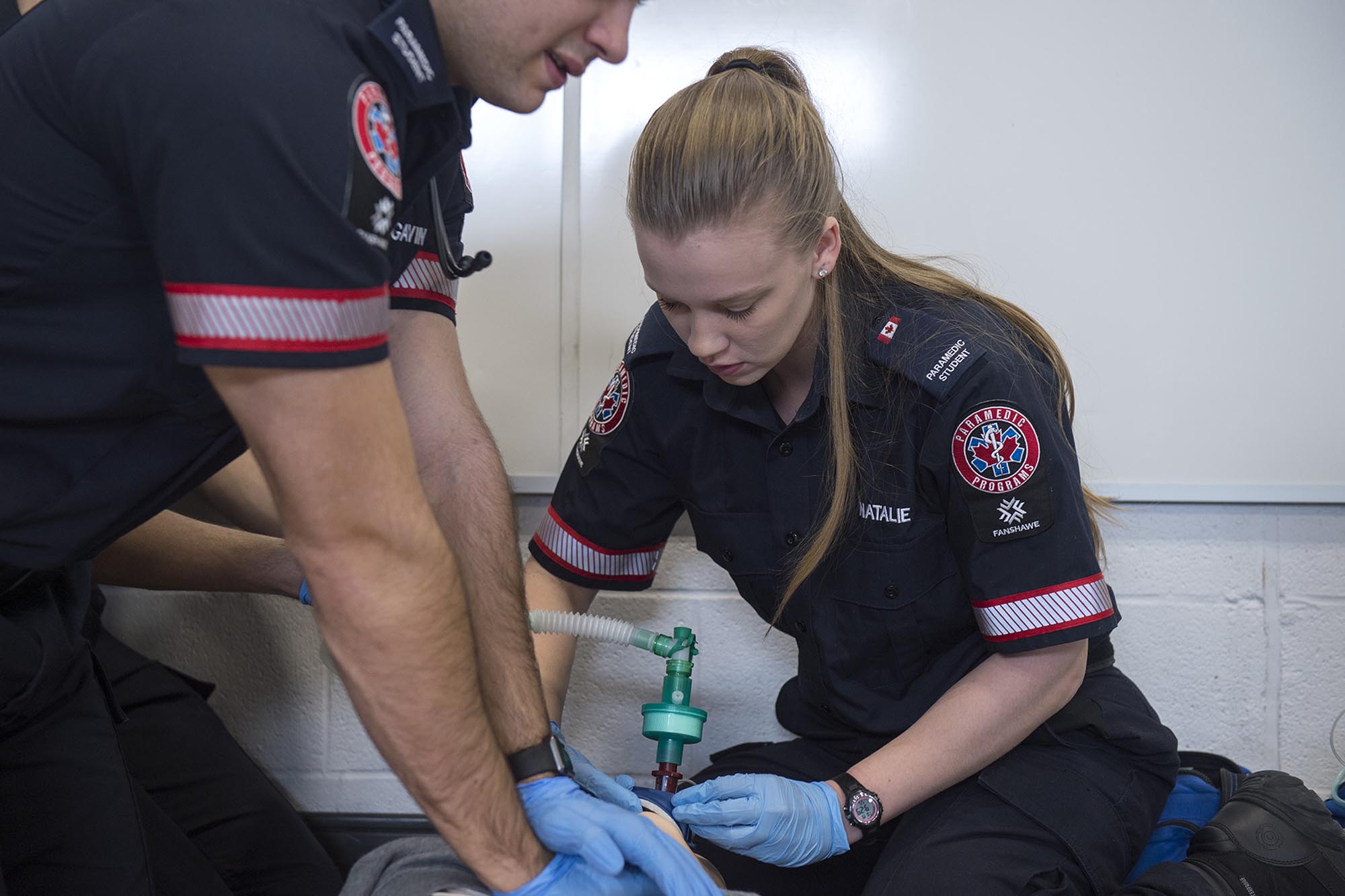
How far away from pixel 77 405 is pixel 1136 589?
4.71 ft

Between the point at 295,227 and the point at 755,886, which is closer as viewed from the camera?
the point at 295,227

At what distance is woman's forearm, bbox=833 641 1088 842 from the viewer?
1.11 meters

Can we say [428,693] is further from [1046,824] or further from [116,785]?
[1046,824]

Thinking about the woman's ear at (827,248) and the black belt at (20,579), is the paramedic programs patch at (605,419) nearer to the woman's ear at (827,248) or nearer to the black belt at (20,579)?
the woman's ear at (827,248)

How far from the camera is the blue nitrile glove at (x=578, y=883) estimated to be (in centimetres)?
82

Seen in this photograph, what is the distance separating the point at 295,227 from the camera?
608 millimetres

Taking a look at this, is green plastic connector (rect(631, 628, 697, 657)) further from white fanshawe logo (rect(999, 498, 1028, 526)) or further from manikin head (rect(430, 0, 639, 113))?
manikin head (rect(430, 0, 639, 113))

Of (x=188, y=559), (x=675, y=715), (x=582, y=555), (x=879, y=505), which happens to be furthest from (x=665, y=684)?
(x=188, y=559)

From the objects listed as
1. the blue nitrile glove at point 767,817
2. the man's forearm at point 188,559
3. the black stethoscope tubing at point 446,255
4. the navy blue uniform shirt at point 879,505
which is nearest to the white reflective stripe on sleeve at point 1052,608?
the navy blue uniform shirt at point 879,505

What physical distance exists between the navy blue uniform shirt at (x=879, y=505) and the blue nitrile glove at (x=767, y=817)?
0.18 m


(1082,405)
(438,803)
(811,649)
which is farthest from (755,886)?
(1082,405)

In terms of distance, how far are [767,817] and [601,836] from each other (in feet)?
0.92

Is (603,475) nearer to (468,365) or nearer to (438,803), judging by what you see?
(468,365)

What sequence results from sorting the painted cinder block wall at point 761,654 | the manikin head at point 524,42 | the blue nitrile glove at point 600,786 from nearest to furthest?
the manikin head at point 524,42
the blue nitrile glove at point 600,786
the painted cinder block wall at point 761,654
